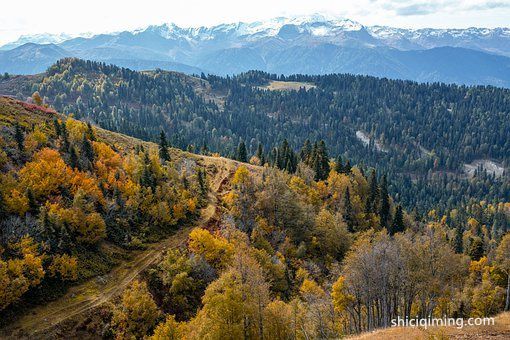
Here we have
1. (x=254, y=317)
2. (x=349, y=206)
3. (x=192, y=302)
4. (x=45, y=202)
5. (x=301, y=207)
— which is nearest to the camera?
(x=254, y=317)

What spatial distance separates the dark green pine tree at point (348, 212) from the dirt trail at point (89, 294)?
185 ft

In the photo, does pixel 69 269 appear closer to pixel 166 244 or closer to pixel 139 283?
pixel 139 283

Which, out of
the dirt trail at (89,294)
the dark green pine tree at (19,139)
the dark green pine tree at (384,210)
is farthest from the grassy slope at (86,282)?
the dark green pine tree at (384,210)

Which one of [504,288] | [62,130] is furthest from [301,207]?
[62,130]

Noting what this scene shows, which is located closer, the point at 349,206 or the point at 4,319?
the point at 4,319

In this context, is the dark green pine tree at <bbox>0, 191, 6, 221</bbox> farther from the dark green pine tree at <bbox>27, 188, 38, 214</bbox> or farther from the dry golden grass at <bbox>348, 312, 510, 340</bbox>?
the dry golden grass at <bbox>348, 312, 510, 340</bbox>

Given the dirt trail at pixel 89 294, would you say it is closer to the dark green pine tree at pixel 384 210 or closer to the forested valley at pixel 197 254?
the forested valley at pixel 197 254

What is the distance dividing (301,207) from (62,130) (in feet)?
212

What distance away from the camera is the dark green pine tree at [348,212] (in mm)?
127000

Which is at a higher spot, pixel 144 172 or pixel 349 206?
pixel 144 172

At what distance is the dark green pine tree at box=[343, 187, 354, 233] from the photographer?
127000 mm

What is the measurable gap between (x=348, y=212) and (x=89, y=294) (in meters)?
87.6

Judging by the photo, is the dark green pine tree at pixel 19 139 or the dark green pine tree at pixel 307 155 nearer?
the dark green pine tree at pixel 19 139

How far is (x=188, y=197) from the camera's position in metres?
99.2
